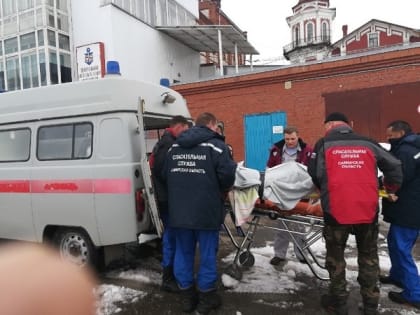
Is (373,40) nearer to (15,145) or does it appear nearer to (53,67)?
(53,67)

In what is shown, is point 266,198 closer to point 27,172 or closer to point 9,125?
point 27,172

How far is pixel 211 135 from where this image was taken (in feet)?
12.5

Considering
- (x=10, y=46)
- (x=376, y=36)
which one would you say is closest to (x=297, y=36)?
(x=376, y=36)

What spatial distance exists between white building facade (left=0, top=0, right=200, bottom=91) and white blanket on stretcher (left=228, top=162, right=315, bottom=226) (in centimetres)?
1333

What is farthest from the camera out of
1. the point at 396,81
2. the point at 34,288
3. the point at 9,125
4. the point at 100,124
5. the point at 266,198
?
the point at 396,81

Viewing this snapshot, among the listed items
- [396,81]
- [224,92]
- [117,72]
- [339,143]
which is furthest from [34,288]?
[224,92]

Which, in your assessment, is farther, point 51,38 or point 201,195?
point 51,38

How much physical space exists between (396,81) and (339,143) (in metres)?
8.64

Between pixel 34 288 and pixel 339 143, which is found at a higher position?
pixel 339 143

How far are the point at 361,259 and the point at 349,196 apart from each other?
68 cm

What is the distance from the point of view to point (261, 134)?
510 inches

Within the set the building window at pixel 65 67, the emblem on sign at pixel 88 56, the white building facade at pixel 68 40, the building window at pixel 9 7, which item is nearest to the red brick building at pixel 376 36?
the white building facade at pixel 68 40

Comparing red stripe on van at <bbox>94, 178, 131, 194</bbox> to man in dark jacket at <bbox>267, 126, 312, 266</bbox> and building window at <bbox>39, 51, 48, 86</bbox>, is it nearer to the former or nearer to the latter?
man in dark jacket at <bbox>267, 126, 312, 266</bbox>

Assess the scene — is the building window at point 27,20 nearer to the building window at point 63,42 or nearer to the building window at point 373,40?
the building window at point 63,42
